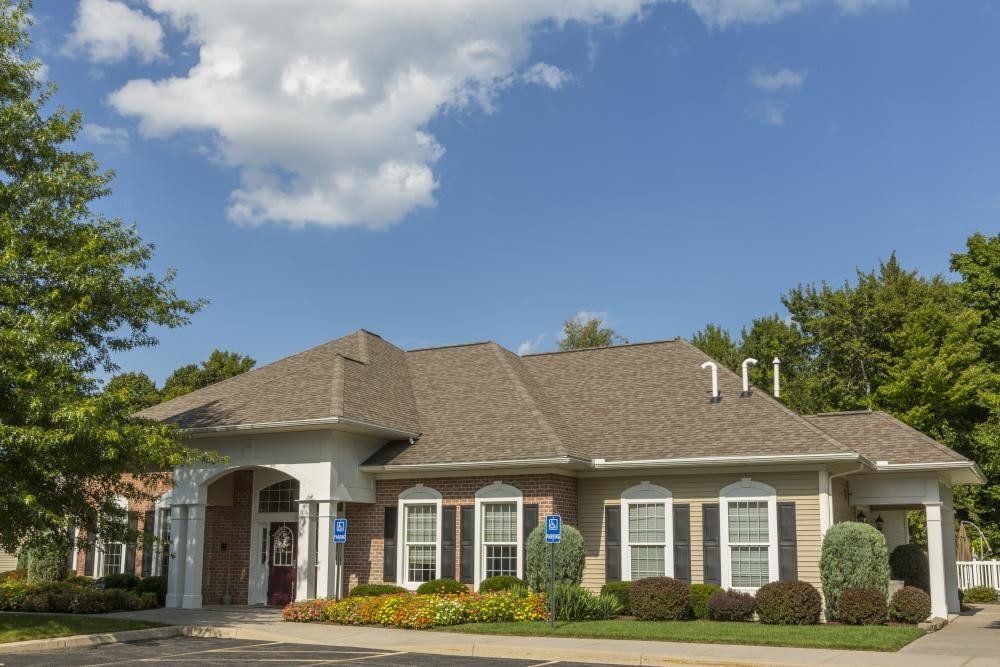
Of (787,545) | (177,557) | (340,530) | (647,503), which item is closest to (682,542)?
(647,503)

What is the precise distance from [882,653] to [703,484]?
7231 mm

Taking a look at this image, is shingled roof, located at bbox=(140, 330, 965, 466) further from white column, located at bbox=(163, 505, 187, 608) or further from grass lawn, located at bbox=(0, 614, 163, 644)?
grass lawn, located at bbox=(0, 614, 163, 644)

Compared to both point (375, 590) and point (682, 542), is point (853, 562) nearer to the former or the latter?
point (682, 542)

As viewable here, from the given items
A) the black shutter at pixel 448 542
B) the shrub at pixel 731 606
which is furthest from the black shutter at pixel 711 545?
the black shutter at pixel 448 542

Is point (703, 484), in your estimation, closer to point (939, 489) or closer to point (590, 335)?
point (939, 489)

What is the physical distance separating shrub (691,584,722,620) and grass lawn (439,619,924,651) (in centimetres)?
67

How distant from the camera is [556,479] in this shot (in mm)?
23312

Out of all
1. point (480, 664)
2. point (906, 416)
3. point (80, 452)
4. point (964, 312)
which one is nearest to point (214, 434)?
point (80, 452)

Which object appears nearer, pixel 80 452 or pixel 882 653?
pixel 882 653

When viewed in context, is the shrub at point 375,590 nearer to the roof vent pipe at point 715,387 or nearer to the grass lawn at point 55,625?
the grass lawn at point 55,625

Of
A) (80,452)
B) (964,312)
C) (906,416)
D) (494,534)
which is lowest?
(494,534)

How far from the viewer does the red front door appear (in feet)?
84.8

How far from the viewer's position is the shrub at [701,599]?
2136cm

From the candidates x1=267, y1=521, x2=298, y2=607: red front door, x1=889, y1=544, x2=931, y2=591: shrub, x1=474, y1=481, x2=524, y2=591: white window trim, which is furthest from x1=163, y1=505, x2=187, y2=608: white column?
x1=889, y1=544, x2=931, y2=591: shrub
